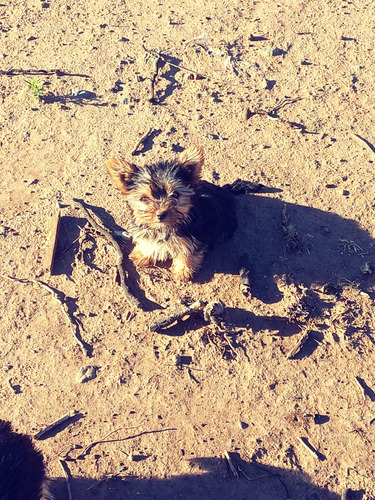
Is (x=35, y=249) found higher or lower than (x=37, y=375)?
higher

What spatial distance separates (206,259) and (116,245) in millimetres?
1513

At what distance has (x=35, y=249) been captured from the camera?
782 cm

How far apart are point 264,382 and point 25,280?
4.15m

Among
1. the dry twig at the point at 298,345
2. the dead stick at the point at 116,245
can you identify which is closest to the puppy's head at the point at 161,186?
the dead stick at the point at 116,245

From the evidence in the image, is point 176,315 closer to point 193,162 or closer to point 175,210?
point 175,210

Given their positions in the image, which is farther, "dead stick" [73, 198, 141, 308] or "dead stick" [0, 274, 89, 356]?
"dead stick" [73, 198, 141, 308]

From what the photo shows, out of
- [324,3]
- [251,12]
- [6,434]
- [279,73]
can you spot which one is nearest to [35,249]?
[6,434]

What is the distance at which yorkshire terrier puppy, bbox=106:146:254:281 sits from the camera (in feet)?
20.0

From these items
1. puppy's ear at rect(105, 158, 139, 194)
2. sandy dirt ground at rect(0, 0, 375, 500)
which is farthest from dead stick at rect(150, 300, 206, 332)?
puppy's ear at rect(105, 158, 139, 194)

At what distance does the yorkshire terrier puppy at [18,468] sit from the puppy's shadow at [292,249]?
3550 millimetres

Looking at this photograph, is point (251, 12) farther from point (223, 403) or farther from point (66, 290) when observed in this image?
point (223, 403)

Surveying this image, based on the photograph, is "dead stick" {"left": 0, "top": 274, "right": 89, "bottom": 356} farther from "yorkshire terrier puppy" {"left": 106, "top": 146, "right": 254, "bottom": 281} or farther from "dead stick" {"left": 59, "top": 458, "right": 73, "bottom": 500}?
"dead stick" {"left": 59, "top": 458, "right": 73, "bottom": 500}

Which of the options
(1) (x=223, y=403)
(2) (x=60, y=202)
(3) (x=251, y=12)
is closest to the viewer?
(1) (x=223, y=403)

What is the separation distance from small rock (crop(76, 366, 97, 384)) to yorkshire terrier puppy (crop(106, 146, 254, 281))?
1765 millimetres
